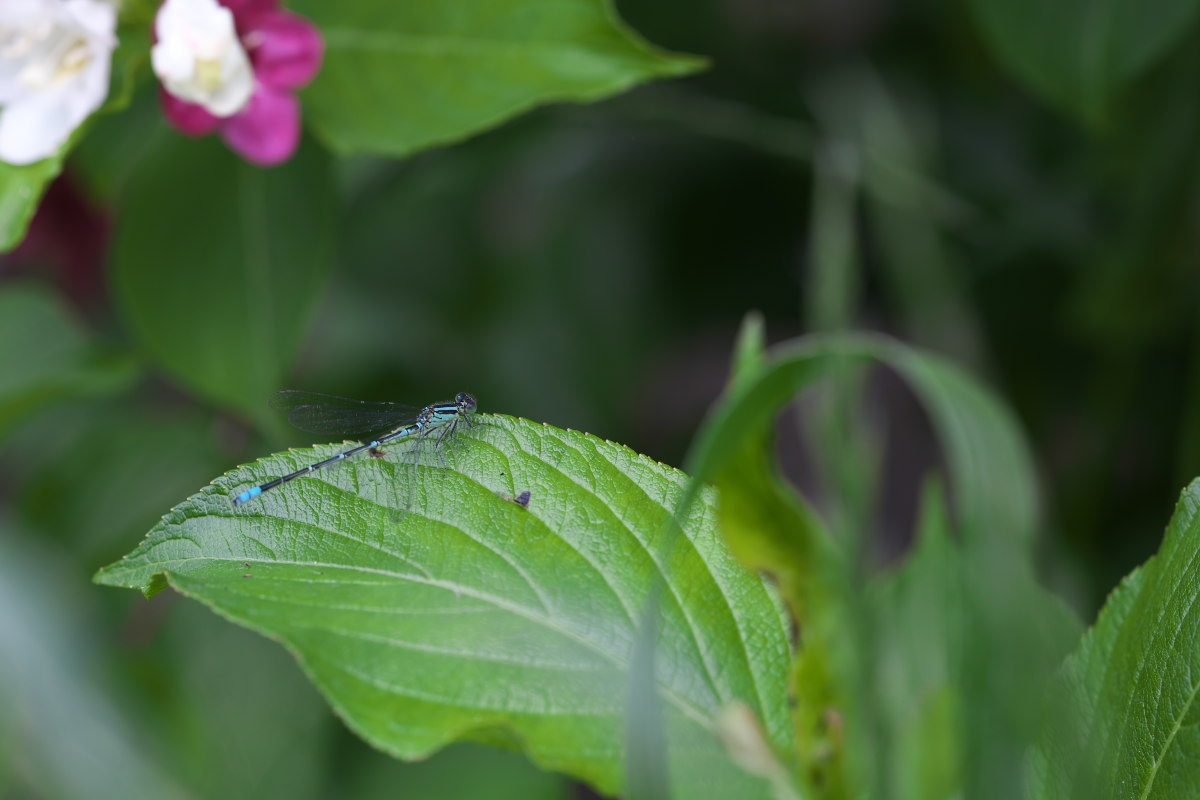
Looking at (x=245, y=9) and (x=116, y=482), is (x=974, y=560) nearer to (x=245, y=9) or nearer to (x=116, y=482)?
(x=245, y=9)

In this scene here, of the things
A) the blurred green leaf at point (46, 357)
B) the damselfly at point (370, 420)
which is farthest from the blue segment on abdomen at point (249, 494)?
the blurred green leaf at point (46, 357)

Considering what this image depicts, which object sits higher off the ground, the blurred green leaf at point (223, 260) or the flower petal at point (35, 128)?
the flower petal at point (35, 128)

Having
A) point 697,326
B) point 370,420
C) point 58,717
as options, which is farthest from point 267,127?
point 697,326

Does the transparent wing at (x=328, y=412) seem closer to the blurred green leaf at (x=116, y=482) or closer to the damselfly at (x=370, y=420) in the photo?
the damselfly at (x=370, y=420)

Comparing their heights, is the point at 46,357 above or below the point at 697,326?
below

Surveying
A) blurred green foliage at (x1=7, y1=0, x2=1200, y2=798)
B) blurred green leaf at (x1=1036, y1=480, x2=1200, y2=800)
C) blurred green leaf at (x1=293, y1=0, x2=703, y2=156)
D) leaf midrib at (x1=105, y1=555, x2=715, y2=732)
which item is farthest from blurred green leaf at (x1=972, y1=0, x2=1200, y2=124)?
leaf midrib at (x1=105, y1=555, x2=715, y2=732)
